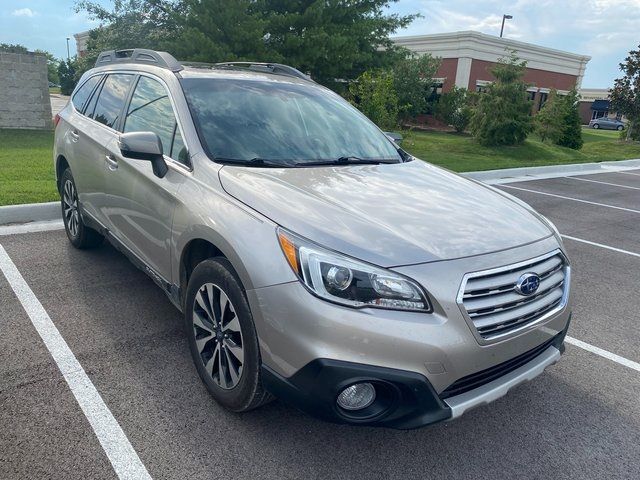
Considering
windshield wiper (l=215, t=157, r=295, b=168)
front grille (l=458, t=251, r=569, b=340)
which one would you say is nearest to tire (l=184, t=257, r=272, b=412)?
windshield wiper (l=215, t=157, r=295, b=168)

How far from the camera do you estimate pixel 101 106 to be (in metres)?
4.38

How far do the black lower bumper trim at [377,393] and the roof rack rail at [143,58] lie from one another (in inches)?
97.0

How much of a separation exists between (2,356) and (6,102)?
39.7 ft

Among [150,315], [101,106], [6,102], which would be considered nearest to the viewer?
[150,315]

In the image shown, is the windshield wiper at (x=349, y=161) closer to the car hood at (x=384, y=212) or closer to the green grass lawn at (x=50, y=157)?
the car hood at (x=384, y=212)

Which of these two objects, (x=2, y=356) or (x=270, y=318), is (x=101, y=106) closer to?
(x=2, y=356)

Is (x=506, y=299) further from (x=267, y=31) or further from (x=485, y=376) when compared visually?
(x=267, y=31)

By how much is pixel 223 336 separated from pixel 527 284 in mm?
1508

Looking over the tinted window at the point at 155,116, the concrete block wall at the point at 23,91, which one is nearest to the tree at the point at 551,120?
the concrete block wall at the point at 23,91

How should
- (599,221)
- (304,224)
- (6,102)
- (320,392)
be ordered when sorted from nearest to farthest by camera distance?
(320,392) < (304,224) < (599,221) < (6,102)

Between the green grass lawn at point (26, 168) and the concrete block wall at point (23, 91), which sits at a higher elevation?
the concrete block wall at point (23, 91)

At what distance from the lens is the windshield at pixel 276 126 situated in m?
3.15

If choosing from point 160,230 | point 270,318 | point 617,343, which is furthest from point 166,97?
point 617,343

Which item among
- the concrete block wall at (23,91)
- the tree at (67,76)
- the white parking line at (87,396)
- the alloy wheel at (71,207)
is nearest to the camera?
the white parking line at (87,396)
